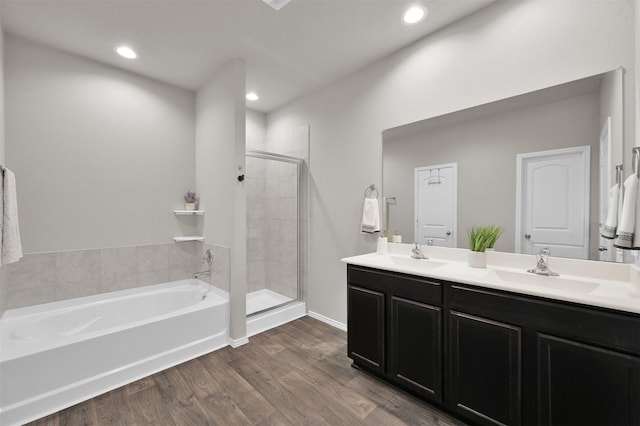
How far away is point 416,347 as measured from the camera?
1814 millimetres

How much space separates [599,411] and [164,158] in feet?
12.8

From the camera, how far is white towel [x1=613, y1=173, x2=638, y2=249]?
1.20 meters

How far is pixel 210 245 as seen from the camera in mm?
3039

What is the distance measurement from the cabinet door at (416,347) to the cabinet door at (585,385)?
52 centimetres

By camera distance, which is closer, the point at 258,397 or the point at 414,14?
the point at 258,397

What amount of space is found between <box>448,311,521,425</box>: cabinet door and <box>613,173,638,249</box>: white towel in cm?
62

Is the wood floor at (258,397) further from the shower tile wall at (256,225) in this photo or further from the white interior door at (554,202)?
the shower tile wall at (256,225)

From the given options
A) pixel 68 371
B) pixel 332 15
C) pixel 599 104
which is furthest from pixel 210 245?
pixel 599 104

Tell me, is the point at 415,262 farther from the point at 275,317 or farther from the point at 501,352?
the point at 275,317

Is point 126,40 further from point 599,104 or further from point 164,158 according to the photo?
point 599,104

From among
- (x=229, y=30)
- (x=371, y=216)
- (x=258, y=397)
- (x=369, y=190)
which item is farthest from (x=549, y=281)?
(x=229, y=30)

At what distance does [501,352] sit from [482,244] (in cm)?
69

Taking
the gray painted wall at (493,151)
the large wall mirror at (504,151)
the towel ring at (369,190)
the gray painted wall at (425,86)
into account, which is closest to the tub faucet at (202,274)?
the gray painted wall at (425,86)

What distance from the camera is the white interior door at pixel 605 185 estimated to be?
59.8 inches
